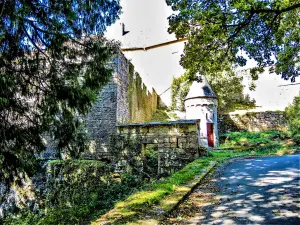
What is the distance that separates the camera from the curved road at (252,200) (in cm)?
286

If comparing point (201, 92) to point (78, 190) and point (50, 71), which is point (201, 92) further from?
point (50, 71)

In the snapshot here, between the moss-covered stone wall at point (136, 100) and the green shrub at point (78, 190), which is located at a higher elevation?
the moss-covered stone wall at point (136, 100)

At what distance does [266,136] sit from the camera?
15.3 m

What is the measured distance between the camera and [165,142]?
835 centimetres

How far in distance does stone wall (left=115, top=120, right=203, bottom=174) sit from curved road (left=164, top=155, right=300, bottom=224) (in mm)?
2752

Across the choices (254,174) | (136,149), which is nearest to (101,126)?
(136,149)

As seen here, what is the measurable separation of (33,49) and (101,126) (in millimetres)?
6123

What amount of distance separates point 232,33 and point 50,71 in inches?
161

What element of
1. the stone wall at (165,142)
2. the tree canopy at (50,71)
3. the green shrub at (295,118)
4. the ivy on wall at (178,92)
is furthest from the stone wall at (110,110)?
the ivy on wall at (178,92)

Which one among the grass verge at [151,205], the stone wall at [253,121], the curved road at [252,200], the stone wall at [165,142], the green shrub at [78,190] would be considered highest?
the stone wall at [253,121]

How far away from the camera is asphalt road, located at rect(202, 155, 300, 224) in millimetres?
2854

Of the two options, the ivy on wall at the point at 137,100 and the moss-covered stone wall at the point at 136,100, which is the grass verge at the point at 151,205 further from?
the ivy on wall at the point at 137,100

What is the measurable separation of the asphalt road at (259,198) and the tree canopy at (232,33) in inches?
108

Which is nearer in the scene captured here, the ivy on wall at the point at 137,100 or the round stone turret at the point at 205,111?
the ivy on wall at the point at 137,100
